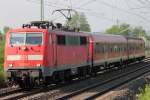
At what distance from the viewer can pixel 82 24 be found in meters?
124

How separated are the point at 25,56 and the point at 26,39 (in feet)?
2.63

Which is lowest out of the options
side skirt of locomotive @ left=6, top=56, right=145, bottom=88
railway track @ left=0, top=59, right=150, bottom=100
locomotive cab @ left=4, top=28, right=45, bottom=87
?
railway track @ left=0, top=59, right=150, bottom=100

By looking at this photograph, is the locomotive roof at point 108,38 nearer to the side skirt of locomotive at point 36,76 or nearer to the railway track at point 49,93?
the side skirt of locomotive at point 36,76

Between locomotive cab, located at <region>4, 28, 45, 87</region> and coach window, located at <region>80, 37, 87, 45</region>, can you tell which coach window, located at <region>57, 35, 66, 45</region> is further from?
coach window, located at <region>80, 37, 87, 45</region>

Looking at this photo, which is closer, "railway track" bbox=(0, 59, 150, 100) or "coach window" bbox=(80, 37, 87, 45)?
"railway track" bbox=(0, 59, 150, 100)

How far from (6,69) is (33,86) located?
1.66m

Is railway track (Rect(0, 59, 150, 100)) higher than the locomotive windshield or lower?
lower

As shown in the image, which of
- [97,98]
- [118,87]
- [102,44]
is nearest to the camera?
[97,98]

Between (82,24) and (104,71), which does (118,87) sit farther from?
(82,24)

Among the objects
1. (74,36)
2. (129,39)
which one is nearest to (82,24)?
(129,39)

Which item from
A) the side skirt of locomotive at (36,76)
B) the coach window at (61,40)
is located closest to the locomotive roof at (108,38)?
the side skirt of locomotive at (36,76)

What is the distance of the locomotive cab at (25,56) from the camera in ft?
64.0

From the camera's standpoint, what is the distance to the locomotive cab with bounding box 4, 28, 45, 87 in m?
19.5

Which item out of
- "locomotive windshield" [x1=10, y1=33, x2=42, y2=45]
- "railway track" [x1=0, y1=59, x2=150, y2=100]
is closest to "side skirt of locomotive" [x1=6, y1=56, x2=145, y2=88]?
"railway track" [x1=0, y1=59, x2=150, y2=100]
